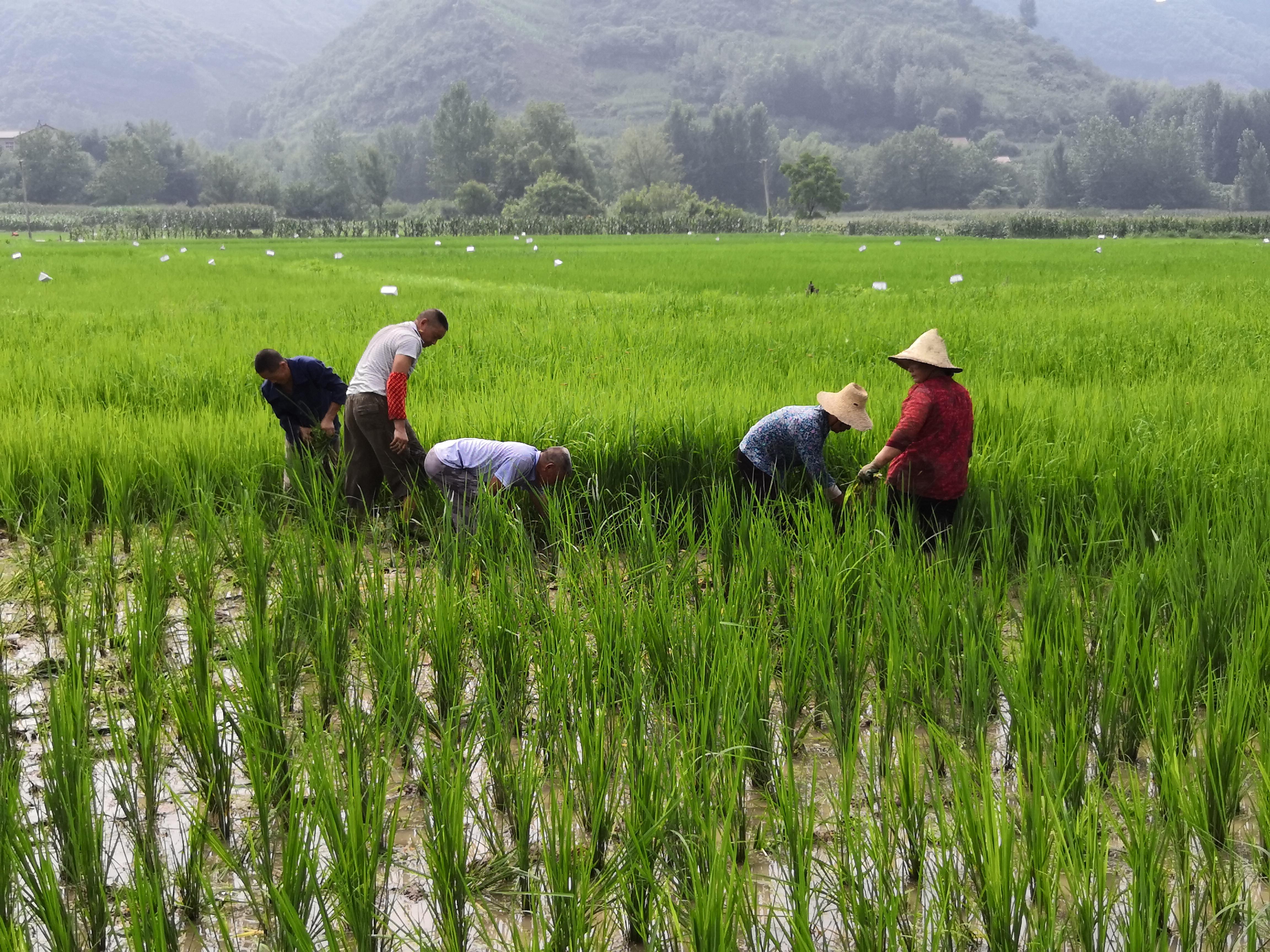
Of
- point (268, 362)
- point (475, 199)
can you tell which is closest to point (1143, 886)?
point (268, 362)

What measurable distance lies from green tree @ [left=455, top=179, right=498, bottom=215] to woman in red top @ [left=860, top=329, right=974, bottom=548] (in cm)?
6764

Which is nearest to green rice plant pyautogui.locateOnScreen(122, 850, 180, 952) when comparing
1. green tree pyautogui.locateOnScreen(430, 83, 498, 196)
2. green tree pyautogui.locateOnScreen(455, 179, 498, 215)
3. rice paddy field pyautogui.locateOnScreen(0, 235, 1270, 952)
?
rice paddy field pyautogui.locateOnScreen(0, 235, 1270, 952)

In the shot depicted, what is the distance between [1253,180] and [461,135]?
60672mm

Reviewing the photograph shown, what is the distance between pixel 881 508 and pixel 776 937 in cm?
199

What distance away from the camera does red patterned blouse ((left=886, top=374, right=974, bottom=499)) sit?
4.11 metres

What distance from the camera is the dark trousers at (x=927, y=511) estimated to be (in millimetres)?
4320

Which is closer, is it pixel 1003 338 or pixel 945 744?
pixel 945 744

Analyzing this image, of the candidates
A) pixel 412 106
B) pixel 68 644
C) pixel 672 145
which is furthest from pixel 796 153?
pixel 68 644

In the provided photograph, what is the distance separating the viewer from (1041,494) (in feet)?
15.3

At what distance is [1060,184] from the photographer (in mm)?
84812

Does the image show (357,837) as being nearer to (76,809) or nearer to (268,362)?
(76,809)

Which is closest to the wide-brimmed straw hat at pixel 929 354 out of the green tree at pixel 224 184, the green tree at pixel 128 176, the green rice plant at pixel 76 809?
the green rice plant at pixel 76 809

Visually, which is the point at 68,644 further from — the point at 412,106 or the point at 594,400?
the point at 412,106

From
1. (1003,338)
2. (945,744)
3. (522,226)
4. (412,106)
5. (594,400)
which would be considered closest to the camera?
(945,744)
